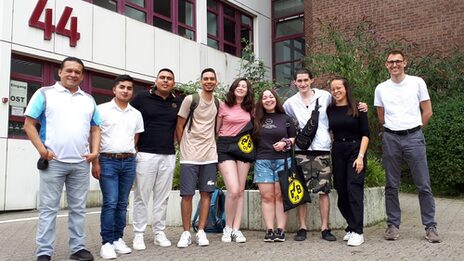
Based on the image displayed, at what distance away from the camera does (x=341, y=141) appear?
208 inches

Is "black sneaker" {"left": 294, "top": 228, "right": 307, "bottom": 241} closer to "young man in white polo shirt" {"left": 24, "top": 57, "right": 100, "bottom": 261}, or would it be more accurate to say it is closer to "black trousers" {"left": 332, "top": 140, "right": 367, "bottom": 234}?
"black trousers" {"left": 332, "top": 140, "right": 367, "bottom": 234}

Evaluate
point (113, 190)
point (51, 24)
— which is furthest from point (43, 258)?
point (51, 24)

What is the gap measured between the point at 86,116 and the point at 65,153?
1.37ft

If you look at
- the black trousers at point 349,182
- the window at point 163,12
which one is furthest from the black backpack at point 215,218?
the window at point 163,12

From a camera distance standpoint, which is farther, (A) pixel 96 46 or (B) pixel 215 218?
(A) pixel 96 46

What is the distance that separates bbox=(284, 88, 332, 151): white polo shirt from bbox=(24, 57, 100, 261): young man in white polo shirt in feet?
7.66

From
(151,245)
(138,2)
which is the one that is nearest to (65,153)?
(151,245)

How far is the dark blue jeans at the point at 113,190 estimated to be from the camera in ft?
15.6

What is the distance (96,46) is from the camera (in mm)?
12156

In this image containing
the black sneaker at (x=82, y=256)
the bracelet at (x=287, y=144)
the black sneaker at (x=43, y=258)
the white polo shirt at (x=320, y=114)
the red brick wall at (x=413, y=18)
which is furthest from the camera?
the red brick wall at (x=413, y=18)

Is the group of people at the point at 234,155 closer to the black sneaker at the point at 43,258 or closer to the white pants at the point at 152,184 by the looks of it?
the white pants at the point at 152,184

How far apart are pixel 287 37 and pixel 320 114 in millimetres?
14297

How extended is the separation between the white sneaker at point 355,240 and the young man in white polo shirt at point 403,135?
449mm

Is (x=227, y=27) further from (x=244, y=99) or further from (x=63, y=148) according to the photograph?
(x=63, y=148)
